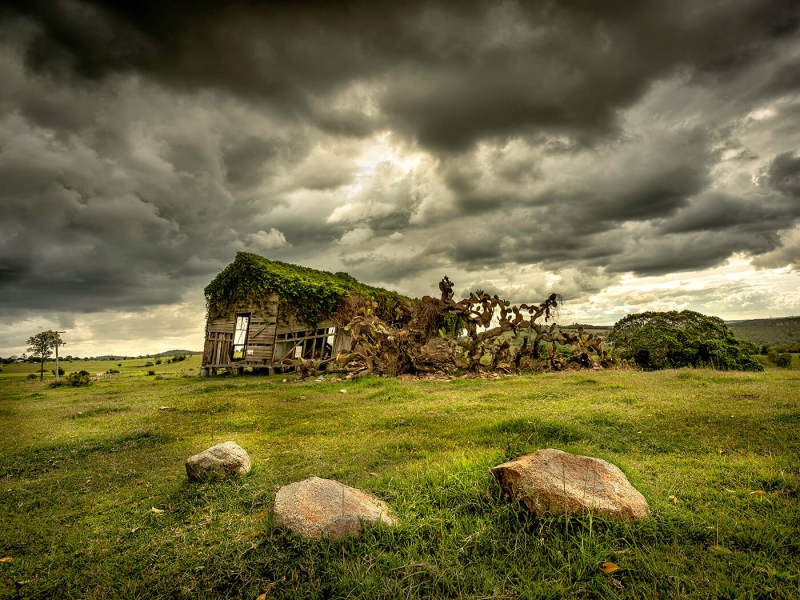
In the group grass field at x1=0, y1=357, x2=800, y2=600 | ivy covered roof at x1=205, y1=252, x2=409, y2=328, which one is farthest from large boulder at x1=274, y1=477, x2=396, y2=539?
ivy covered roof at x1=205, y1=252, x2=409, y2=328

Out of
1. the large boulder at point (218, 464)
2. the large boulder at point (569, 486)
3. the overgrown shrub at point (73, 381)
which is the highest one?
the large boulder at point (569, 486)

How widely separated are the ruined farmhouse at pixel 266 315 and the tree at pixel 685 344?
1517 centimetres

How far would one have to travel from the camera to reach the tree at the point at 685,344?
1738 cm

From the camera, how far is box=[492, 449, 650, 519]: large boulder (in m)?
3.73

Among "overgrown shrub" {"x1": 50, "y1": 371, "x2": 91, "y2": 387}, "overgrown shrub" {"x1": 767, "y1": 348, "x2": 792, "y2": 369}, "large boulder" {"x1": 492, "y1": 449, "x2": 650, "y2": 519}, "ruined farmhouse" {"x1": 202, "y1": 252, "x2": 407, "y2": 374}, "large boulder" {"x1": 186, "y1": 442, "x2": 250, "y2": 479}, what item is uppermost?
"ruined farmhouse" {"x1": 202, "y1": 252, "x2": 407, "y2": 374}

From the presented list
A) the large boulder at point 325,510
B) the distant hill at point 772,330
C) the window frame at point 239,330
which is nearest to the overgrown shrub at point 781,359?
the distant hill at point 772,330

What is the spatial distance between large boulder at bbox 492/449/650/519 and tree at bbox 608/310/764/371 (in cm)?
1735

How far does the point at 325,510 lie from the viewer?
12.4ft

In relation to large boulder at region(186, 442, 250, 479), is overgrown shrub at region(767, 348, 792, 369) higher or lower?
higher

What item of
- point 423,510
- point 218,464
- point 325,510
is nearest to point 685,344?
point 423,510

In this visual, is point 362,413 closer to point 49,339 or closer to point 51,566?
point 51,566

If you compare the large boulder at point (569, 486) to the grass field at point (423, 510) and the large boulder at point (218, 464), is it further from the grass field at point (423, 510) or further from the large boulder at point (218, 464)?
the large boulder at point (218, 464)

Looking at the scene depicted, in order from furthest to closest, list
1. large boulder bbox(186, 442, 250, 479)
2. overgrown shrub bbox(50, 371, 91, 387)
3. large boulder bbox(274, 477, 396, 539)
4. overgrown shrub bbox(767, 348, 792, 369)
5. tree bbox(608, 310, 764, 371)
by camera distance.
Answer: overgrown shrub bbox(50, 371, 91, 387), overgrown shrub bbox(767, 348, 792, 369), tree bbox(608, 310, 764, 371), large boulder bbox(186, 442, 250, 479), large boulder bbox(274, 477, 396, 539)

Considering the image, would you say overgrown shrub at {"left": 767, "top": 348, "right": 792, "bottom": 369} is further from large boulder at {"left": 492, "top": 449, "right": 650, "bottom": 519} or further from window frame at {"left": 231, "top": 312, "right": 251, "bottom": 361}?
window frame at {"left": 231, "top": 312, "right": 251, "bottom": 361}
